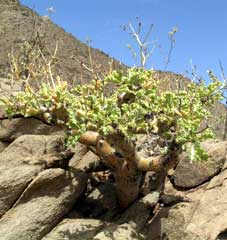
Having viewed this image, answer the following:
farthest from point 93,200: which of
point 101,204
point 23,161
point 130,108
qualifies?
point 130,108

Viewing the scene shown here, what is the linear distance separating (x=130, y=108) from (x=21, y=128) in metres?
6.88

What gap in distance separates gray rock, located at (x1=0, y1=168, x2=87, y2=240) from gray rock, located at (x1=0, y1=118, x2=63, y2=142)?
4.16m

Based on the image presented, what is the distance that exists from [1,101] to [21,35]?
153ft

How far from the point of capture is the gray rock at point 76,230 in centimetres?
1213

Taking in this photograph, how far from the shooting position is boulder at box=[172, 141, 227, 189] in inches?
568

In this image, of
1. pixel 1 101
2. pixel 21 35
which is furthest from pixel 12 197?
pixel 21 35

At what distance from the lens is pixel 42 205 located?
1274 cm

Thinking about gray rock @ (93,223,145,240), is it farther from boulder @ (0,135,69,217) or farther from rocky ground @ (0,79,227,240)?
boulder @ (0,135,69,217)

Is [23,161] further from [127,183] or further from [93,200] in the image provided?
[127,183]

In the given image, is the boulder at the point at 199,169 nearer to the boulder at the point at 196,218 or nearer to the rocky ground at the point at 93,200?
the rocky ground at the point at 93,200

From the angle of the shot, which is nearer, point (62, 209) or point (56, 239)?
point (56, 239)

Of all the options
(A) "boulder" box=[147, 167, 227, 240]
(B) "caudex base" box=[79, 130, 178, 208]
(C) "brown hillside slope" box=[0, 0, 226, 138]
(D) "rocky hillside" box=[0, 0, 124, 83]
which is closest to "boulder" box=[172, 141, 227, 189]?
(A) "boulder" box=[147, 167, 227, 240]

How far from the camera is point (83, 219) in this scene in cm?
1303

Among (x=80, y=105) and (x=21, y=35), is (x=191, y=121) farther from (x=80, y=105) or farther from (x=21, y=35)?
(x=21, y=35)
